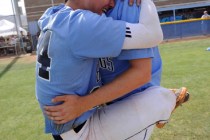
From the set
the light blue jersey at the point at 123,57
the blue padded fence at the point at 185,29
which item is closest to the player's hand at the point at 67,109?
the light blue jersey at the point at 123,57

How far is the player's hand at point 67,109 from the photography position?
1.86 m

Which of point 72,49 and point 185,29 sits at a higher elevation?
point 72,49

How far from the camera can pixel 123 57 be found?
186 centimetres

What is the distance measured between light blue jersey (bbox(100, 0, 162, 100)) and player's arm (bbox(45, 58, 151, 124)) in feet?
0.13

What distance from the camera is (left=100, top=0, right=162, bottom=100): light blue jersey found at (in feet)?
6.06

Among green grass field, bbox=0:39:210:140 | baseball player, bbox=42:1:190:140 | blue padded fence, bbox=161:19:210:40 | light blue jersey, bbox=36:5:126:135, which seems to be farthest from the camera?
blue padded fence, bbox=161:19:210:40

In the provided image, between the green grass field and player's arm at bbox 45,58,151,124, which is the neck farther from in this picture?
the green grass field

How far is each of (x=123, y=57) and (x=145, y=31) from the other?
6.9 inches

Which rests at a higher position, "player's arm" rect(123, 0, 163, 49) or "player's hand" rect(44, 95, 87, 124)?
"player's arm" rect(123, 0, 163, 49)

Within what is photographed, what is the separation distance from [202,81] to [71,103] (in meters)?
4.64

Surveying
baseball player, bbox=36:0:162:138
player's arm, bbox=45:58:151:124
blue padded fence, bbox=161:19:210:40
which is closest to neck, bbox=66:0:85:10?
baseball player, bbox=36:0:162:138

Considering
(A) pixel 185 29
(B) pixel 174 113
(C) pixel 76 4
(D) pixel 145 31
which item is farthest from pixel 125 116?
(A) pixel 185 29

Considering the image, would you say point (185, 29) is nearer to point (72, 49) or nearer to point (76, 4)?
point (76, 4)

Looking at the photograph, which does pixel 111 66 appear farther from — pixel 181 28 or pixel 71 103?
pixel 181 28
